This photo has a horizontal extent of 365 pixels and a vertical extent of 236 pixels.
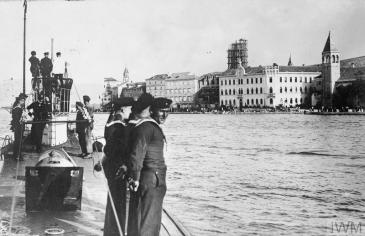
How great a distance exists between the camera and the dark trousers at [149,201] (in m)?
4.99

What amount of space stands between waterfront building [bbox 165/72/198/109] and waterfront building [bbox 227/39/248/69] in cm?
2223

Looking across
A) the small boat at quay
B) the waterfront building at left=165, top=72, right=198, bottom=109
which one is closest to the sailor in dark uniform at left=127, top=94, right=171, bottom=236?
the small boat at quay

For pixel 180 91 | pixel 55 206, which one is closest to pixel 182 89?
pixel 180 91

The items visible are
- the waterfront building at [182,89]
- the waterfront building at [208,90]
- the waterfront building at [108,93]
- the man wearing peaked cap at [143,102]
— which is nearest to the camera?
the man wearing peaked cap at [143,102]

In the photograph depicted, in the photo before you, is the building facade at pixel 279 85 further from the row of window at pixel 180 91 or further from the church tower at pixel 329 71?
the row of window at pixel 180 91

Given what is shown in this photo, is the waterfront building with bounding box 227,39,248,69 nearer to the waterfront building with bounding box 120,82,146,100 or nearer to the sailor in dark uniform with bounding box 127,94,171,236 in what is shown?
the waterfront building with bounding box 120,82,146,100

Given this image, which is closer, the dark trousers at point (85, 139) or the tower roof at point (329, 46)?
the dark trousers at point (85, 139)

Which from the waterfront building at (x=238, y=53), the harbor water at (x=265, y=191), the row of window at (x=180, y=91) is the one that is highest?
the waterfront building at (x=238, y=53)

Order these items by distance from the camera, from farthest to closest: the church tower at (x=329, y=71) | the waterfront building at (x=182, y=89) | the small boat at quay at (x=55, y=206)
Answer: the waterfront building at (x=182, y=89) → the church tower at (x=329, y=71) → the small boat at quay at (x=55, y=206)

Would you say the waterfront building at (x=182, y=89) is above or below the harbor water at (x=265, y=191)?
above

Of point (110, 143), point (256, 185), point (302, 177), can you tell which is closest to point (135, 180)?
point (110, 143)

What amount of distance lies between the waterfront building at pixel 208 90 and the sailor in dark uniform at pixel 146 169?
123865 millimetres

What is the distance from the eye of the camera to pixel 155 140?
5.07m

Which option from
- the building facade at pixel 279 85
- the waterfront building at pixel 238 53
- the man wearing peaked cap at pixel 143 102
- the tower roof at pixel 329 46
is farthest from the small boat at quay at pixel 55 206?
the waterfront building at pixel 238 53
